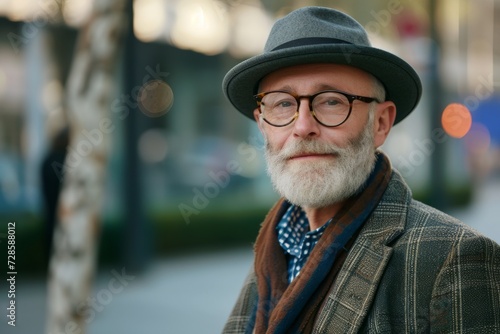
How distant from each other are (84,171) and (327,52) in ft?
9.17

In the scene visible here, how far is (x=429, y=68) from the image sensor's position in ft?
44.5

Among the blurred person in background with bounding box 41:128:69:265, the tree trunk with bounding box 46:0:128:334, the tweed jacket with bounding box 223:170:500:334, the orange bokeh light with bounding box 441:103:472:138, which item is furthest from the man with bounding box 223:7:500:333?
the orange bokeh light with bounding box 441:103:472:138

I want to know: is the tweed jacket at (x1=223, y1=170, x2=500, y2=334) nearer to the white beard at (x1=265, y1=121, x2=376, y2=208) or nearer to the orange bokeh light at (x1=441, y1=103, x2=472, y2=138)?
the white beard at (x1=265, y1=121, x2=376, y2=208)

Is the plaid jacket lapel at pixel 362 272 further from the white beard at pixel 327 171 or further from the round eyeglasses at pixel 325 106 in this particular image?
the round eyeglasses at pixel 325 106

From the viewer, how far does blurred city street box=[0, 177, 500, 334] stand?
22.7 feet

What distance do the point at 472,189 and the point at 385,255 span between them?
652 inches

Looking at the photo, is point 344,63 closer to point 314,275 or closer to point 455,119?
point 314,275

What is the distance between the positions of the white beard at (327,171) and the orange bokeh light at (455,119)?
43.6 ft

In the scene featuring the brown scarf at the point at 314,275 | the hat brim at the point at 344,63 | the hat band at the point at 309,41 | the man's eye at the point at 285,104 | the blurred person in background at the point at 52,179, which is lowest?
the blurred person in background at the point at 52,179

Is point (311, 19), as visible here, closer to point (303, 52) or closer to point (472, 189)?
point (303, 52)

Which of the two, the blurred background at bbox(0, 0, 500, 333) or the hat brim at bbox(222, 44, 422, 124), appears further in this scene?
the blurred background at bbox(0, 0, 500, 333)

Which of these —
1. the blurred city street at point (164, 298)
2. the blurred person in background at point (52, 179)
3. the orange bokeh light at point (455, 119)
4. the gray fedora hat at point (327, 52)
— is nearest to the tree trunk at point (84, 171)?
the blurred city street at point (164, 298)

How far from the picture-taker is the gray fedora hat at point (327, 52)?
1850 millimetres

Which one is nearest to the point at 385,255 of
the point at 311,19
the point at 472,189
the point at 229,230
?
the point at 311,19
